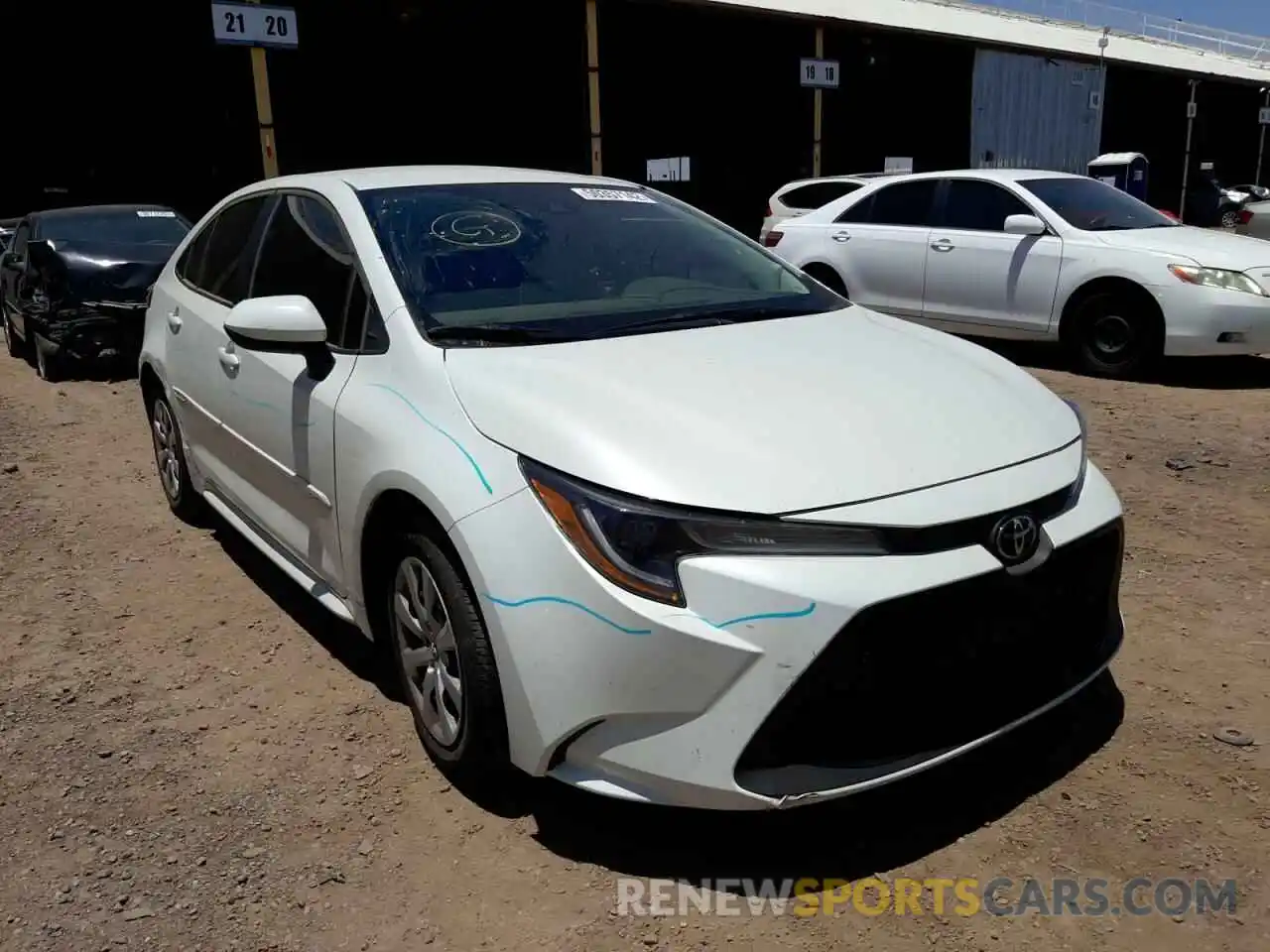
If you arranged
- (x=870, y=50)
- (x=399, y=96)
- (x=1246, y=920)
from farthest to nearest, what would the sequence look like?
(x=870, y=50), (x=399, y=96), (x=1246, y=920)

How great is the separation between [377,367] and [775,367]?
109 centimetres

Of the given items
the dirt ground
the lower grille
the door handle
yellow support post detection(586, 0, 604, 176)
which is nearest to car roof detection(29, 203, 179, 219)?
the dirt ground

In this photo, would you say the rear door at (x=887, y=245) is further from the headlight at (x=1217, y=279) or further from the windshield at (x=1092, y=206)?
the headlight at (x=1217, y=279)

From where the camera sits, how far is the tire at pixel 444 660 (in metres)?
2.49

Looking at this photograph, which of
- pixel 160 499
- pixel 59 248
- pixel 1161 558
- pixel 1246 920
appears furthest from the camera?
pixel 59 248

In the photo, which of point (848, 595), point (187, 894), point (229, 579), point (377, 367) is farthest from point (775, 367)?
point (229, 579)

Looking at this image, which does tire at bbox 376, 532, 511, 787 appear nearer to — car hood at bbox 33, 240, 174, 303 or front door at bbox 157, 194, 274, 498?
front door at bbox 157, 194, 274, 498

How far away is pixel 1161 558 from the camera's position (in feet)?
13.9

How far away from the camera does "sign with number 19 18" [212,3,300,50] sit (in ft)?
36.8

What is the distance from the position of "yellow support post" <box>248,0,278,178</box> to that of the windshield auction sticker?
9.05 meters

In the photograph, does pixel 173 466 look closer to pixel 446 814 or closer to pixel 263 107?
pixel 446 814

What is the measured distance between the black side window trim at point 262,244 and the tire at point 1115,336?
5.71 metres

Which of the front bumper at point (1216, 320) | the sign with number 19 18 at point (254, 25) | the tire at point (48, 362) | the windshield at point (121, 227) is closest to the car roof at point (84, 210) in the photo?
the windshield at point (121, 227)

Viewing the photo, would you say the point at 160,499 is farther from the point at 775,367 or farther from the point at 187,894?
the point at 775,367
